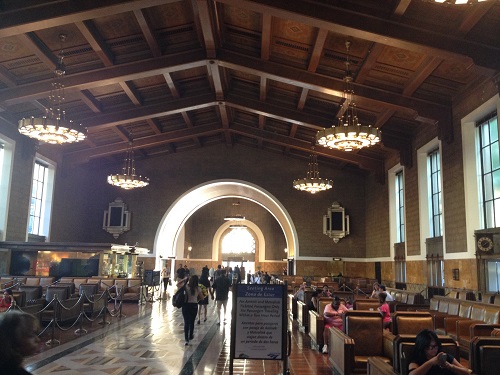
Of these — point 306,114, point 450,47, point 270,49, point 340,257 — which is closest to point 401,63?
point 450,47

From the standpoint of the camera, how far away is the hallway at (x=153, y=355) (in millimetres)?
6555

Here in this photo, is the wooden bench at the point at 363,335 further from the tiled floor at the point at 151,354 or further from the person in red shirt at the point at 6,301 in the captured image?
the person in red shirt at the point at 6,301

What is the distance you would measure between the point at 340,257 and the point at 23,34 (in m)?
18.0

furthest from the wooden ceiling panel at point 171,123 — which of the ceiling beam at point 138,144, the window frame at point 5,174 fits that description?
the window frame at point 5,174

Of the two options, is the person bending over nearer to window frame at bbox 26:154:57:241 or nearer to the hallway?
the hallway

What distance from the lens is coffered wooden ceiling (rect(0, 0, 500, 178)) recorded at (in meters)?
9.82

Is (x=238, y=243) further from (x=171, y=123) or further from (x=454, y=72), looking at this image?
(x=454, y=72)

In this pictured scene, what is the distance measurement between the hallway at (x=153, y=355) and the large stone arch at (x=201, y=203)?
1351 centimetres

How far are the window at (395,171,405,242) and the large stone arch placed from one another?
19.3 ft

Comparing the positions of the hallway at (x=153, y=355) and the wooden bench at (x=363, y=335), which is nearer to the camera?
the wooden bench at (x=363, y=335)

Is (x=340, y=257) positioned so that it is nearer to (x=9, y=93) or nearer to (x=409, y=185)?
(x=409, y=185)

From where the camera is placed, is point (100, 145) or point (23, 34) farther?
point (100, 145)

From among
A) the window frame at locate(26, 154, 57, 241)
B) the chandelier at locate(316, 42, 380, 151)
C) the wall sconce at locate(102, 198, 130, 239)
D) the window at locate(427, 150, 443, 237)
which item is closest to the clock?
the window at locate(427, 150, 443, 237)

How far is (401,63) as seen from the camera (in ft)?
39.4
